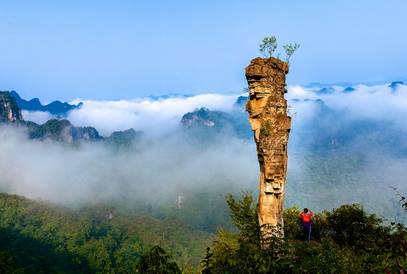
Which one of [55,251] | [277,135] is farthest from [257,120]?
[55,251]

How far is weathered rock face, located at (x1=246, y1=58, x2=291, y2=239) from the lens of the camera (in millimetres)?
22953

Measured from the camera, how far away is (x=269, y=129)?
910 inches

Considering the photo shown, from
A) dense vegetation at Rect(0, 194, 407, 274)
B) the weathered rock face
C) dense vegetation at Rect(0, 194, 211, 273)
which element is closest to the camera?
dense vegetation at Rect(0, 194, 407, 274)

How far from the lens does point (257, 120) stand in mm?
23688

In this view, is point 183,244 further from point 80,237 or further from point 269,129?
point 269,129

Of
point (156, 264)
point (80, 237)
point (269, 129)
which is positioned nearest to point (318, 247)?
point (156, 264)

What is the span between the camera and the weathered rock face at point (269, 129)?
904 inches

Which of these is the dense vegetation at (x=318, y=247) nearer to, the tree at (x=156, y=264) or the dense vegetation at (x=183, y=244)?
the dense vegetation at (x=183, y=244)

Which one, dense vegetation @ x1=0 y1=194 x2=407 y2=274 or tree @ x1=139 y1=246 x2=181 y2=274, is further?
dense vegetation @ x1=0 y1=194 x2=407 y2=274

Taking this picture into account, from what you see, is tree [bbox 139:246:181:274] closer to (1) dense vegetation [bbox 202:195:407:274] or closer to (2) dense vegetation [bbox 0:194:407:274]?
(2) dense vegetation [bbox 0:194:407:274]

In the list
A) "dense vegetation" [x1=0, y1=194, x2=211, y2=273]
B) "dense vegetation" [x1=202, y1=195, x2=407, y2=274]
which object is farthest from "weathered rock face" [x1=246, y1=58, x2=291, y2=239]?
"dense vegetation" [x1=0, y1=194, x2=211, y2=273]

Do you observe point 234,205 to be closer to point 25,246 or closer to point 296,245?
point 296,245

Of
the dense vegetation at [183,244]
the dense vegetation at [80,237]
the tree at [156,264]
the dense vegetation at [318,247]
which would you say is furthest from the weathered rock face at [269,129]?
the dense vegetation at [80,237]

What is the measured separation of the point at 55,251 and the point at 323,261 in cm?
13366
